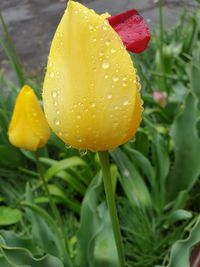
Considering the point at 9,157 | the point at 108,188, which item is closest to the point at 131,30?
the point at 108,188

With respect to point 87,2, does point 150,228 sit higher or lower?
higher

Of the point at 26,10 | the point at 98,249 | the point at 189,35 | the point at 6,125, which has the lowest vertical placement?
the point at 26,10

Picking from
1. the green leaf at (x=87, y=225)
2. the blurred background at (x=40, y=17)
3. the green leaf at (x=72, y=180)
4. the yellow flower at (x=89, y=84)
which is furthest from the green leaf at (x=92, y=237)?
the blurred background at (x=40, y=17)

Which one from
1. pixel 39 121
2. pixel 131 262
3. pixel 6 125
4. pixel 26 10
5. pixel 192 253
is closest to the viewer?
pixel 39 121

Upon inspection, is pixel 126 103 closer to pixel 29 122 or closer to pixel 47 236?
pixel 29 122

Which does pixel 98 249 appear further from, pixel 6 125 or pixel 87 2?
pixel 87 2

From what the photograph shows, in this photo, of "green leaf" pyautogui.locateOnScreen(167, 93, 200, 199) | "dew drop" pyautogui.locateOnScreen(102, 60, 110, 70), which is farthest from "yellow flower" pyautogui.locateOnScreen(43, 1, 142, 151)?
"green leaf" pyautogui.locateOnScreen(167, 93, 200, 199)

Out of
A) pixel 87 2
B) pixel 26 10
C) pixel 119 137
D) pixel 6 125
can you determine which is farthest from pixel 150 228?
pixel 26 10
